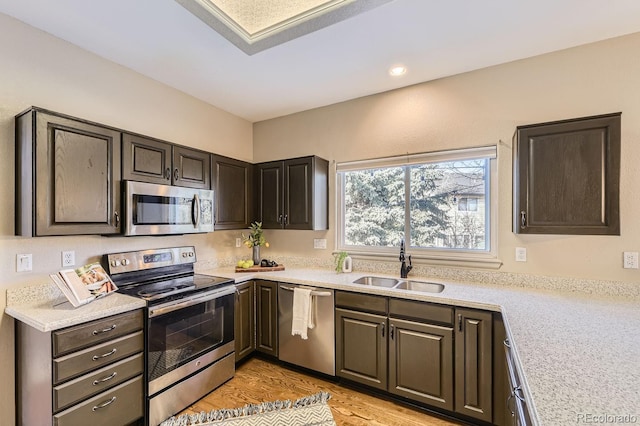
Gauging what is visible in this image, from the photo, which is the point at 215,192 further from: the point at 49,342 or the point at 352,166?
the point at 49,342

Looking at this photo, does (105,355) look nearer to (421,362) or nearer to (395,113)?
(421,362)

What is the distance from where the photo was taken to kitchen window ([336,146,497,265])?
262 cm

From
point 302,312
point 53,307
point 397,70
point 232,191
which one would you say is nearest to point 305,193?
point 232,191

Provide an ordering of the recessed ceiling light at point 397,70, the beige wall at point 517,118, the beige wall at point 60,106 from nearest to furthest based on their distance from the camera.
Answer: the beige wall at point 60,106, the beige wall at point 517,118, the recessed ceiling light at point 397,70

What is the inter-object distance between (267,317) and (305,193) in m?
1.31

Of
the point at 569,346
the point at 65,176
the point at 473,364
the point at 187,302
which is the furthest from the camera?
the point at 187,302

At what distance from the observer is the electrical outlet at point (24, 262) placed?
6.24 ft

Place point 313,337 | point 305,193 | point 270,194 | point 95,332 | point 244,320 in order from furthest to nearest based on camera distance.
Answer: point 270,194, point 305,193, point 244,320, point 313,337, point 95,332

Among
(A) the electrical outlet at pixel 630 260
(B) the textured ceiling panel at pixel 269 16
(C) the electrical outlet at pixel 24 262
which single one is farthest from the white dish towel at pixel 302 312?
(A) the electrical outlet at pixel 630 260

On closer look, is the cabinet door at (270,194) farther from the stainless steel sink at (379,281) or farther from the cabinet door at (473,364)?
the cabinet door at (473,364)

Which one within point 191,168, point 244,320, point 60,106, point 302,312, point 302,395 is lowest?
point 302,395

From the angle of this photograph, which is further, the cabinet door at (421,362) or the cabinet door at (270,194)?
the cabinet door at (270,194)

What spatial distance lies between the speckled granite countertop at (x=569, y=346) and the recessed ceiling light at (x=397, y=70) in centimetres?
186

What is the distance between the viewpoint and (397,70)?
256cm
